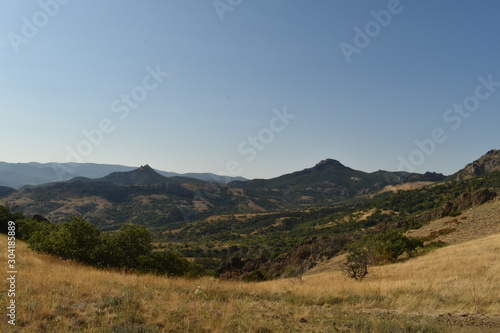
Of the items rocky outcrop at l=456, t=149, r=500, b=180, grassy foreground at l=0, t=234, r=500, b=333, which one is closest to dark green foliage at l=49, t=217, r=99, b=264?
grassy foreground at l=0, t=234, r=500, b=333

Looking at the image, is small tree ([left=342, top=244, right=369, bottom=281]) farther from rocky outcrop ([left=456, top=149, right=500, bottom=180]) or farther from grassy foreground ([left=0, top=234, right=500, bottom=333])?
rocky outcrop ([left=456, top=149, right=500, bottom=180])

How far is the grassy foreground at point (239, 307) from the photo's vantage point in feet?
22.3

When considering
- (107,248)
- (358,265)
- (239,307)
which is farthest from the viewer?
(358,265)

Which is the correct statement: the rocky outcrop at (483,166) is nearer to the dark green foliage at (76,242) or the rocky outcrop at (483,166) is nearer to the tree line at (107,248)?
the tree line at (107,248)

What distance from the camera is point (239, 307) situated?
856cm

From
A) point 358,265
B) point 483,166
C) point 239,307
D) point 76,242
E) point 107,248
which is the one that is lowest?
point 358,265

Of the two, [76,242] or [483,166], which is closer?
[76,242]

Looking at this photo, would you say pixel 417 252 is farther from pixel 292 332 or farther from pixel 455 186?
pixel 455 186

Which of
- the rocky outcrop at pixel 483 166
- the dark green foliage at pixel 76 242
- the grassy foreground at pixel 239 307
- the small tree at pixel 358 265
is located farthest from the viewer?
the rocky outcrop at pixel 483 166

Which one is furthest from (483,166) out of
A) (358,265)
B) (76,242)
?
(76,242)

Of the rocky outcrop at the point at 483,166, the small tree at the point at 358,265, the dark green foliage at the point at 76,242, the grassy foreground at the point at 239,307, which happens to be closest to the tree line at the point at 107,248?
the dark green foliage at the point at 76,242

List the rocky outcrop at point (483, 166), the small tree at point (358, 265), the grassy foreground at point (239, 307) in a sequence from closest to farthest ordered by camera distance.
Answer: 1. the grassy foreground at point (239, 307)
2. the small tree at point (358, 265)
3. the rocky outcrop at point (483, 166)

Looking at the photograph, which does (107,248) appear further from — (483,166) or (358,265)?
(483,166)

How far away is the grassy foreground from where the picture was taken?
6797mm
